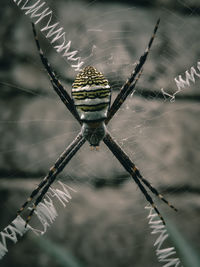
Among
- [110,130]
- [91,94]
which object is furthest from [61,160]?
[110,130]

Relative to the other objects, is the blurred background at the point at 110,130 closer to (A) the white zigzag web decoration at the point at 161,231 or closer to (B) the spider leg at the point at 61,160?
(A) the white zigzag web decoration at the point at 161,231

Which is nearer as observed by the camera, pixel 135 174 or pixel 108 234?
pixel 135 174

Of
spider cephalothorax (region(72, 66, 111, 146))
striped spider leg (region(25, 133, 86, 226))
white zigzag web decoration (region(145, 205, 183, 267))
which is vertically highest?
spider cephalothorax (region(72, 66, 111, 146))

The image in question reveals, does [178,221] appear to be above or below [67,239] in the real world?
below

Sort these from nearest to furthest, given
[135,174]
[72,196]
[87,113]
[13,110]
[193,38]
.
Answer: [87,113]
[135,174]
[193,38]
[13,110]
[72,196]

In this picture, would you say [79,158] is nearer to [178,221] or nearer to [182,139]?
[182,139]

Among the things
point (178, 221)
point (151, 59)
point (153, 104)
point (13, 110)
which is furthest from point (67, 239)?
point (151, 59)

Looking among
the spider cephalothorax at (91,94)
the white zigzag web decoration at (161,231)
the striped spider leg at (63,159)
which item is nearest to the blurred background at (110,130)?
the white zigzag web decoration at (161,231)

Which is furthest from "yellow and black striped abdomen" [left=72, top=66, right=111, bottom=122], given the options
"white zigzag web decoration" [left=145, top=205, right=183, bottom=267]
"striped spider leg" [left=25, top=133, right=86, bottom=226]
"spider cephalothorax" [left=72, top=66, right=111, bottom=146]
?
"white zigzag web decoration" [left=145, top=205, right=183, bottom=267]

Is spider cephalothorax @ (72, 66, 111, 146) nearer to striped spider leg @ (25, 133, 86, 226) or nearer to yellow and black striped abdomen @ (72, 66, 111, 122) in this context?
yellow and black striped abdomen @ (72, 66, 111, 122)
